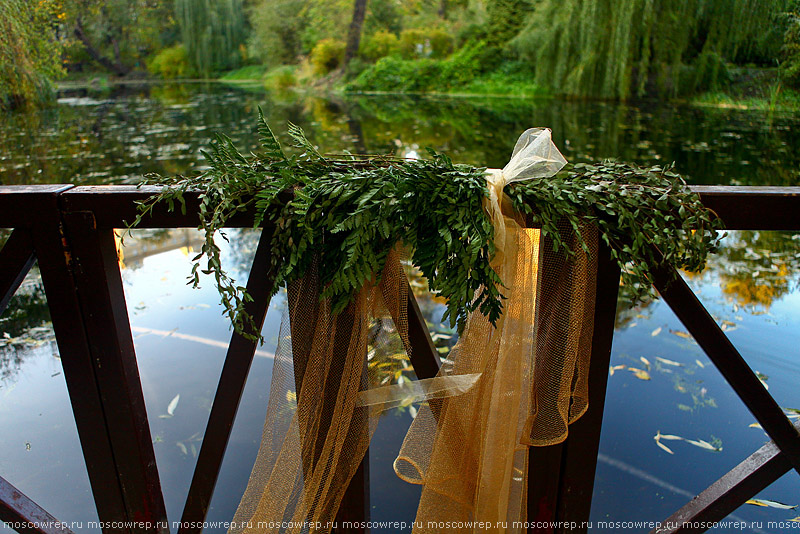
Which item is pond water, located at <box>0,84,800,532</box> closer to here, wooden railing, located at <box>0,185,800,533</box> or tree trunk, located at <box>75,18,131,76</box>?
wooden railing, located at <box>0,185,800,533</box>

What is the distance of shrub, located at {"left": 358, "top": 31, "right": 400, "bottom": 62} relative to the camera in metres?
Result: 12.0

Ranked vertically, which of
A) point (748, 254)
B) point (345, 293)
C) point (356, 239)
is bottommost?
point (748, 254)

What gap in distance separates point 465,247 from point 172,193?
494 mm

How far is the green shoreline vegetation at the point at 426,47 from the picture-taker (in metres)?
5.25

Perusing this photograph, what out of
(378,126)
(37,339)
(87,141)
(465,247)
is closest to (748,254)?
(465,247)

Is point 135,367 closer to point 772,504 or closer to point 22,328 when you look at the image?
point 772,504

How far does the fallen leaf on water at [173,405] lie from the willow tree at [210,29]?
8.73 metres

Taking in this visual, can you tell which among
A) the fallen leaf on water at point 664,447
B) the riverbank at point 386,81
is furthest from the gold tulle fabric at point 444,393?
the riverbank at point 386,81

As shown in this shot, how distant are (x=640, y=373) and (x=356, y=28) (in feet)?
36.4

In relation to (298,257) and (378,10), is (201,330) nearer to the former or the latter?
(298,257)

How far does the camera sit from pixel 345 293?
950 mm

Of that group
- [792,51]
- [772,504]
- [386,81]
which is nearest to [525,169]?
[772,504]

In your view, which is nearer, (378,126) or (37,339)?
(37,339)

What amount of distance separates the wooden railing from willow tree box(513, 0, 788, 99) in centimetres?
432
